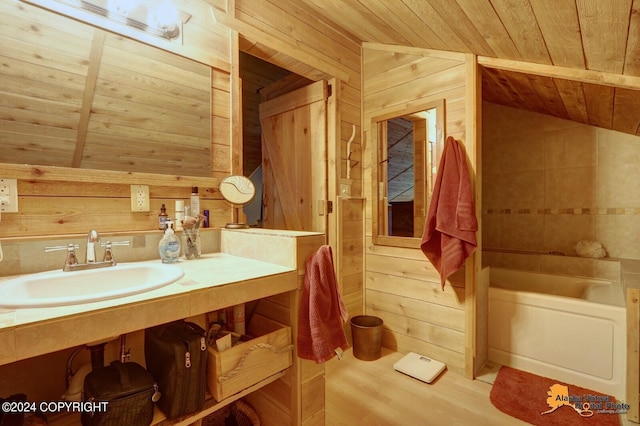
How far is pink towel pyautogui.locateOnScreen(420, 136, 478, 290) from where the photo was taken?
6.09 feet

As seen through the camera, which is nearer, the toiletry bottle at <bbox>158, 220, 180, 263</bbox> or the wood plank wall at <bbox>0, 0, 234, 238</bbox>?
the wood plank wall at <bbox>0, 0, 234, 238</bbox>

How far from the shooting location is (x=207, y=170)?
1.61 metres

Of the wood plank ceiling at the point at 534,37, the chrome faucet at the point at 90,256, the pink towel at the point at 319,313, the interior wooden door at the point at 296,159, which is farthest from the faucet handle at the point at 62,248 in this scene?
the wood plank ceiling at the point at 534,37

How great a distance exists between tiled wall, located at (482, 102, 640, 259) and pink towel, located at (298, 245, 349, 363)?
2482mm

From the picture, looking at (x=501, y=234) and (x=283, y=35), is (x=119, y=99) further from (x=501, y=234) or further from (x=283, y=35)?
(x=501, y=234)

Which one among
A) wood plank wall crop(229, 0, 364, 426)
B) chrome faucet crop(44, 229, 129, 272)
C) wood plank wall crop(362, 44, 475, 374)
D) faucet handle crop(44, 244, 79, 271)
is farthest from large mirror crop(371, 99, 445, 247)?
faucet handle crop(44, 244, 79, 271)

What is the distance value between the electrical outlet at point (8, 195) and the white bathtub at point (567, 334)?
2.61 metres

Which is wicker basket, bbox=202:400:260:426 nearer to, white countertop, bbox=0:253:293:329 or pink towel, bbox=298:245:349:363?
pink towel, bbox=298:245:349:363

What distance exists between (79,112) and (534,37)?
2.04m

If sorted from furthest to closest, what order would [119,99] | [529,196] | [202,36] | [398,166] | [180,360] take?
[529,196] → [398,166] → [202,36] → [119,99] → [180,360]

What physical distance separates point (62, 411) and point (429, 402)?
1693mm

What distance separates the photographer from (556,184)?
2.74 metres

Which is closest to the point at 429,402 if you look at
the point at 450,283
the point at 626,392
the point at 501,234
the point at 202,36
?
the point at 450,283

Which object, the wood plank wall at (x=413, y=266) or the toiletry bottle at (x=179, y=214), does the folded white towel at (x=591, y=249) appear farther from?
the toiletry bottle at (x=179, y=214)
